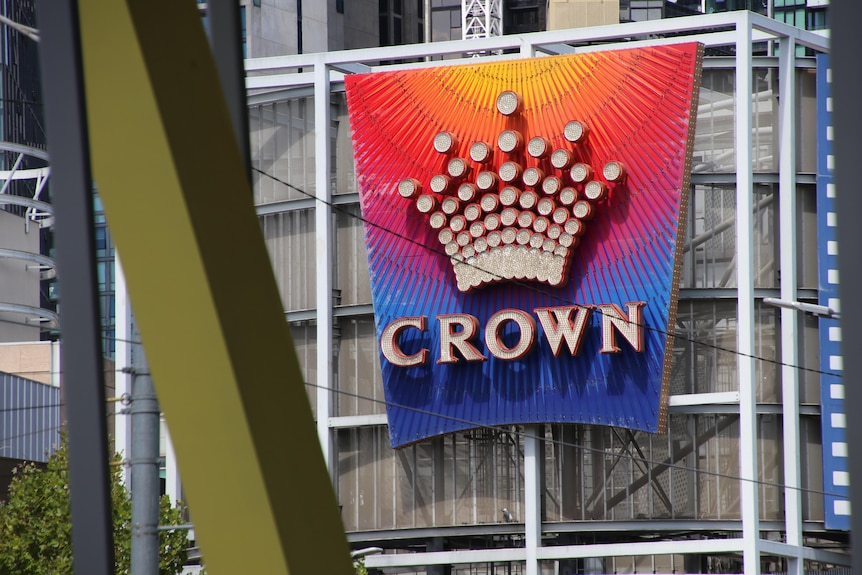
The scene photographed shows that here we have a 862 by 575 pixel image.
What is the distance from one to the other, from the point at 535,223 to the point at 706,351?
5.18m

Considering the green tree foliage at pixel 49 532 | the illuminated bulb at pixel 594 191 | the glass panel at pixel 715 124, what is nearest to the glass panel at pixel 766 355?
the glass panel at pixel 715 124

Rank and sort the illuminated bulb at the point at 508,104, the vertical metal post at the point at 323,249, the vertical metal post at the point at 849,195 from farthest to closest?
the vertical metal post at the point at 323,249 < the illuminated bulb at the point at 508,104 < the vertical metal post at the point at 849,195

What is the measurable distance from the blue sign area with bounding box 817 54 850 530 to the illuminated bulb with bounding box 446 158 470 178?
8.38 metres

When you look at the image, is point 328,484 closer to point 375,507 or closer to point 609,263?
point 609,263

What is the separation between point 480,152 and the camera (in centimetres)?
3225

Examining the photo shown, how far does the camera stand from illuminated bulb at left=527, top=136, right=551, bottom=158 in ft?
104

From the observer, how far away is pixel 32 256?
201 feet

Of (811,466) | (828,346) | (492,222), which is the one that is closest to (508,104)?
(492,222)

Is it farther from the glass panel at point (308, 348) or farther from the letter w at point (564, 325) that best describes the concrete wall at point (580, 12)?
the letter w at point (564, 325)

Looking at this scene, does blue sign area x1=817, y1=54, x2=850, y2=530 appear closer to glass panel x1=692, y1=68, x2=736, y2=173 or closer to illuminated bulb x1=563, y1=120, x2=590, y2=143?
glass panel x1=692, y1=68, x2=736, y2=173

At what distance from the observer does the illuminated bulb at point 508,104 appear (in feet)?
107

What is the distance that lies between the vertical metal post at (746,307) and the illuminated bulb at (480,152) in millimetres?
5988

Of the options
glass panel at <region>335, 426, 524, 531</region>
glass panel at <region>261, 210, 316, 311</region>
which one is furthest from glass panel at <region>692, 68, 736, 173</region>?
glass panel at <region>261, 210, 316, 311</region>

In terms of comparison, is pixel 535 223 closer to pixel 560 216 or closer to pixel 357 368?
pixel 560 216
